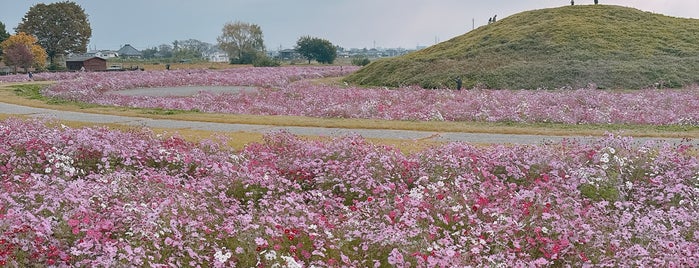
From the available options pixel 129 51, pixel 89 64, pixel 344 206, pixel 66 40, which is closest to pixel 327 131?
pixel 344 206

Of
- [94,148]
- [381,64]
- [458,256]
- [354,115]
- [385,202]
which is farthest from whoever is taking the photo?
[381,64]

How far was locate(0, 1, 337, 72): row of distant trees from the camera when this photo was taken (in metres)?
77.3

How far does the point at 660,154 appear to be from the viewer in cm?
1153

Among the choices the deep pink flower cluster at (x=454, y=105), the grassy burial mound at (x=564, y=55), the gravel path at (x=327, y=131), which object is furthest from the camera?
the grassy burial mound at (x=564, y=55)

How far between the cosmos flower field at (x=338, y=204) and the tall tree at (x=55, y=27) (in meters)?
89.3

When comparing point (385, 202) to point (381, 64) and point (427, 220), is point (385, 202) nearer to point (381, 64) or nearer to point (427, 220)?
point (427, 220)

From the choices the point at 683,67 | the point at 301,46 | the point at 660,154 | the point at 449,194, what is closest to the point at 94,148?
the point at 449,194

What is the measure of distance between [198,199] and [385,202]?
3011 mm

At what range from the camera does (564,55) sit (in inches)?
1630

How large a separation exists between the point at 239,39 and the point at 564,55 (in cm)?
8762

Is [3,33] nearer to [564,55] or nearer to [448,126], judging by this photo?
[564,55]

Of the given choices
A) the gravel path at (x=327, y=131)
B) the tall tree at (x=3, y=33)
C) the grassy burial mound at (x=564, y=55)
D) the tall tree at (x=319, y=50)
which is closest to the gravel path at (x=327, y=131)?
the gravel path at (x=327, y=131)

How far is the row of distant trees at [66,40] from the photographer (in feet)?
254

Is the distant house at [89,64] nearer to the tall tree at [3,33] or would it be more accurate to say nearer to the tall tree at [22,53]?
the tall tree at [22,53]
